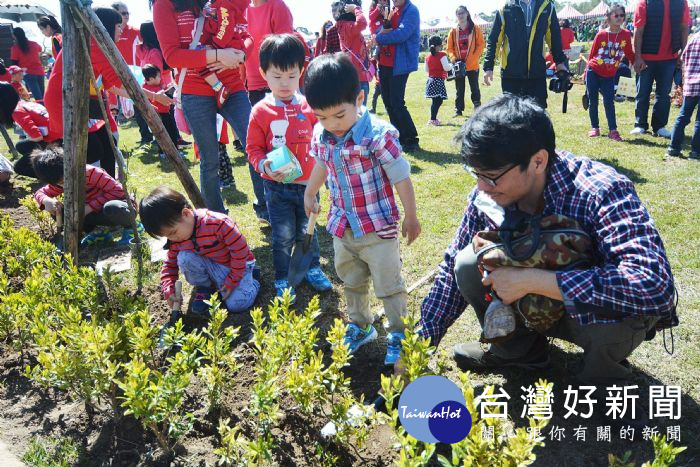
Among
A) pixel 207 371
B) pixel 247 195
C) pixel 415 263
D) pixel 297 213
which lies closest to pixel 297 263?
pixel 297 213

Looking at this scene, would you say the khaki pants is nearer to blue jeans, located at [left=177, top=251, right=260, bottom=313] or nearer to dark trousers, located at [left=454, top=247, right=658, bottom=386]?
dark trousers, located at [left=454, top=247, right=658, bottom=386]

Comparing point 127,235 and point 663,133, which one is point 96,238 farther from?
point 663,133

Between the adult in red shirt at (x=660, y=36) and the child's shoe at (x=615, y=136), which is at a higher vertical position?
the adult in red shirt at (x=660, y=36)

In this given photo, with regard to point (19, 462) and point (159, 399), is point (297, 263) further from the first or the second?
point (19, 462)

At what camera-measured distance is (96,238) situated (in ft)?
16.4

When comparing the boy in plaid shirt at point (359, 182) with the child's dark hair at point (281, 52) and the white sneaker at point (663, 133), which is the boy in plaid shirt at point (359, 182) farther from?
the white sneaker at point (663, 133)

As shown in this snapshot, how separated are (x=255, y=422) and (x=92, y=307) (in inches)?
53.7

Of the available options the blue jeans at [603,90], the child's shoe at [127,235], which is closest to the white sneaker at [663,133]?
the blue jeans at [603,90]

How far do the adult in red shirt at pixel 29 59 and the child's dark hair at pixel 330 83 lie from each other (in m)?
12.3

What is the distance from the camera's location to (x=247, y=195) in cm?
610

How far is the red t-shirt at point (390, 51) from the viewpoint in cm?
693

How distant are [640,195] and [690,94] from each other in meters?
1.95

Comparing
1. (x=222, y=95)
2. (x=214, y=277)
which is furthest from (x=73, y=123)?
(x=214, y=277)

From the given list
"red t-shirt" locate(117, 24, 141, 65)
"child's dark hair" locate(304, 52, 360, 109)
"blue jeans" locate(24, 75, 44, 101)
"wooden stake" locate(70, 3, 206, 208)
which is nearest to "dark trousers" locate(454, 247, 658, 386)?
"child's dark hair" locate(304, 52, 360, 109)
